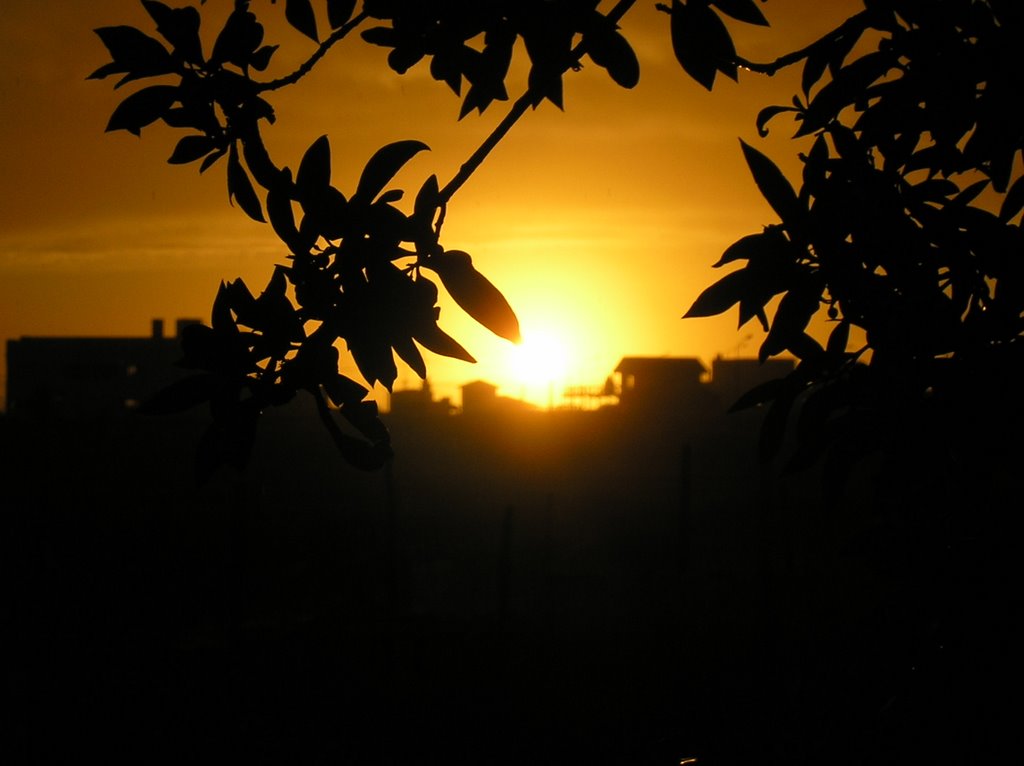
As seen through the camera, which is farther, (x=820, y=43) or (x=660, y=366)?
(x=660, y=366)

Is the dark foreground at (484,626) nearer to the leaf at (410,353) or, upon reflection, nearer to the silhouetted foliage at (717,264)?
the silhouetted foliage at (717,264)

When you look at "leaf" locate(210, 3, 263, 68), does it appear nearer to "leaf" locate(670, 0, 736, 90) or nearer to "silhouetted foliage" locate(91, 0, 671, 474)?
"silhouetted foliage" locate(91, 0, 671, 474)

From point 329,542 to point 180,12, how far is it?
14.9m

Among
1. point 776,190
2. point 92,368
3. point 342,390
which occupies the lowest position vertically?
point 342,390

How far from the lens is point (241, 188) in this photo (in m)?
2.46

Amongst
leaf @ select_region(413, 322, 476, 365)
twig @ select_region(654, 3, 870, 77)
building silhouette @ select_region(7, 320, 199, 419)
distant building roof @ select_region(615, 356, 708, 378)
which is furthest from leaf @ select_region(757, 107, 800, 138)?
building silhouette @ select_region(7, 320, 199, 419)

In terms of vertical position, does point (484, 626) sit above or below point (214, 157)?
below

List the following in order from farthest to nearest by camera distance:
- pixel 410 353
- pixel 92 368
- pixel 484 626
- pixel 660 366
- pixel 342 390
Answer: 1. pixel 92 368
2. pixel 660 366
3. pixel 484 626
4. pixel 342 390
5. pixel 410 353

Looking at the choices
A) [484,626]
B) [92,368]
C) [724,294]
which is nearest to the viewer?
[724,294]

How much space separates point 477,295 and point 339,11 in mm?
981

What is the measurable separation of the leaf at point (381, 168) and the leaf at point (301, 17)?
66 cm

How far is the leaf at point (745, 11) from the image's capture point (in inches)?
100

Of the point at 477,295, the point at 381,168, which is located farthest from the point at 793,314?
the point at 381,168

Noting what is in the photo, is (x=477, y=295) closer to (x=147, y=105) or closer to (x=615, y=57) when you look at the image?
(x=615, y=57)
